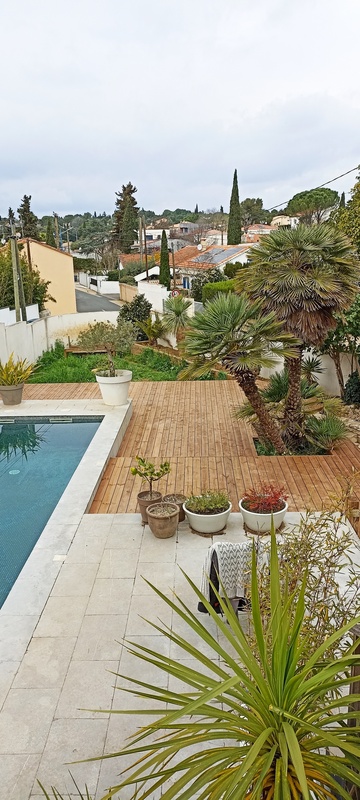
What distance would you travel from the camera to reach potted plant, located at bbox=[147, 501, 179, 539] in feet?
19.3

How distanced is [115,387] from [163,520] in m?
5.40

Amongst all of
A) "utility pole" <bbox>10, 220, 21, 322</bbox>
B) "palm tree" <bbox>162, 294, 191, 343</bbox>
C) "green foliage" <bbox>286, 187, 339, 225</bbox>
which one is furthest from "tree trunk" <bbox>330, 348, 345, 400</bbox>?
"green foliage" <bbox>286, 187, 339, 225</bbox>

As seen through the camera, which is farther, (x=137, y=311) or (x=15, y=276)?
(x=137, y=311)

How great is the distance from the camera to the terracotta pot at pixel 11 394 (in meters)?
11.2

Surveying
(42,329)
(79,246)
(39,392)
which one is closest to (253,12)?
(39,392)

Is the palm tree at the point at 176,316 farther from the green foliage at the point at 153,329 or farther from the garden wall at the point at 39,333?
the garden wall at the point at 39,333

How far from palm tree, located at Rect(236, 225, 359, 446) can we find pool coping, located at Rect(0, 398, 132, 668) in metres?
3.36

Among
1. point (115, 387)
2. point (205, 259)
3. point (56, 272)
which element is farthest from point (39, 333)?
point (205, 259)

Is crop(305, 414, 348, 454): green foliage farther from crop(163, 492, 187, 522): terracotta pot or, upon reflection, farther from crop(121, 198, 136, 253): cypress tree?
crop(121, 198, 136, 253): cypress tree

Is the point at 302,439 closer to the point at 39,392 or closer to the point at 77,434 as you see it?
the point at 77,434

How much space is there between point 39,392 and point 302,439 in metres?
6.26

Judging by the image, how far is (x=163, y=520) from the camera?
588 centimetres

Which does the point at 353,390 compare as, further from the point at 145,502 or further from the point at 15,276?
the point at 15,276

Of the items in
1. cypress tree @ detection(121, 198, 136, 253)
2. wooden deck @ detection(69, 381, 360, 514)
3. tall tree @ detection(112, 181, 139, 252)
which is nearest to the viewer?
wooden deck @ detection(69, 381, 360, 514)
